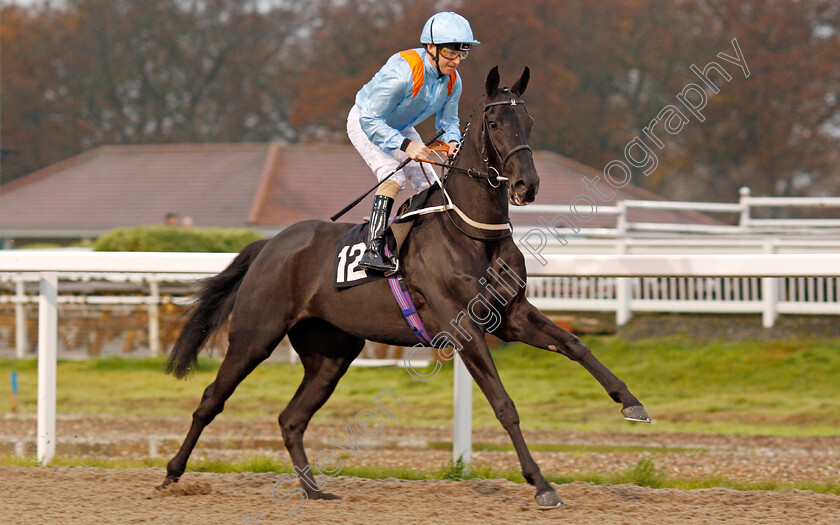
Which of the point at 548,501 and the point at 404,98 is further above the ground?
the point at 404,98

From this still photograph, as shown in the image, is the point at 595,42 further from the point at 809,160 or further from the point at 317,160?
the point at 317,160

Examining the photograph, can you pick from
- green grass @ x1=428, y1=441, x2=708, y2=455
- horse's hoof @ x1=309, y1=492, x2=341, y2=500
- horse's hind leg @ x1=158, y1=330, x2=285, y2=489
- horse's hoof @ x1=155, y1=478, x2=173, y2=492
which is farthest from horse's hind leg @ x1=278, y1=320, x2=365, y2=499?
green grass @ x1=428, y1=441, x2=708, y2=455

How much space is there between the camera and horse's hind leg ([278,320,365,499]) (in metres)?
4.53

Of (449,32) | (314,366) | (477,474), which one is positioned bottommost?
(477,474)

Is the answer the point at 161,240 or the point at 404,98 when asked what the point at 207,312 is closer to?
the point at 404,98

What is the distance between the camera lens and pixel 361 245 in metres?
4.21

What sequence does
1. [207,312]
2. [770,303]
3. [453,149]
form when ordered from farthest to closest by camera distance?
[770,303] < [207,312] < [453,149]

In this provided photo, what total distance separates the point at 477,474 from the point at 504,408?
947 millimetres

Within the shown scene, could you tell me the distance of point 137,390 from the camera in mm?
9430

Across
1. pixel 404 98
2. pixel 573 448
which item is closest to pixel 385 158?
pixel 404 98

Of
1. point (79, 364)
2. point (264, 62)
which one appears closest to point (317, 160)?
point (264, 62)

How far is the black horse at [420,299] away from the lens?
3.83 meters

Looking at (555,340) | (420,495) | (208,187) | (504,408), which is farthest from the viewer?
(208,187)

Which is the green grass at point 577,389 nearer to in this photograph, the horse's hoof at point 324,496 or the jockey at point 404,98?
the horse's hoof at point 324,496
